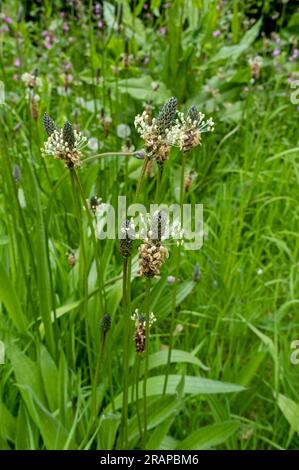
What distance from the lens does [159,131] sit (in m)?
0.78

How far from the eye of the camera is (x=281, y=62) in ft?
10.2

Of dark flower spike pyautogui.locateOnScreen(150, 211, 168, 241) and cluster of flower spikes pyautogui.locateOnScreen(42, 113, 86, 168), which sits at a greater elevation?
cluster of flower spikes pyautogui.locateOnScreen(42, 113, 86, 168)

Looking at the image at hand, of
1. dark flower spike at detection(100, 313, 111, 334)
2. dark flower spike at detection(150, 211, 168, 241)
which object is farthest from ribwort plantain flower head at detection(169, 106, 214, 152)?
dark flower spike at detection(100, 313, 111, 334)

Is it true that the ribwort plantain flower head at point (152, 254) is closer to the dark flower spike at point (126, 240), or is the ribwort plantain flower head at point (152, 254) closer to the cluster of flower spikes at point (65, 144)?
the dark flower spike at point (126, 240)

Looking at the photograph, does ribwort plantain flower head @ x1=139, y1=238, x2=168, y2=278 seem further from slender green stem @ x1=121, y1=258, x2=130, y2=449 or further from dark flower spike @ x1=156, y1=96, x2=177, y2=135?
dark flower spike @ x1=156, y1=96, x2=177, y2=135

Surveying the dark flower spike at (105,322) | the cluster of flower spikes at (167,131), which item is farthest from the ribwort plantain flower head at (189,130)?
the dark flower spike at (105,322)

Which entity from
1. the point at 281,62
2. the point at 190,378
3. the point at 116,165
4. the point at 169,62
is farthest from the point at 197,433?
the point at 281,62

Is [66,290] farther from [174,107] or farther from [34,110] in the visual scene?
[174,107]

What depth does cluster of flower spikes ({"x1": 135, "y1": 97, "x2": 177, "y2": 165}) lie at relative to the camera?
2.49 feet

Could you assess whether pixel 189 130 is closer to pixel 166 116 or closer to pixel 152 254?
pixel 166 116

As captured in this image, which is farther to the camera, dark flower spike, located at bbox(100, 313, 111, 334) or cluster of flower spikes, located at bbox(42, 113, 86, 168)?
dark flower spike, located at bbox(100, 313, 111, 334)

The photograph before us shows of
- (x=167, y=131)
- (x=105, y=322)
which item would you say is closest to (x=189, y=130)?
(x=167, y=131)
